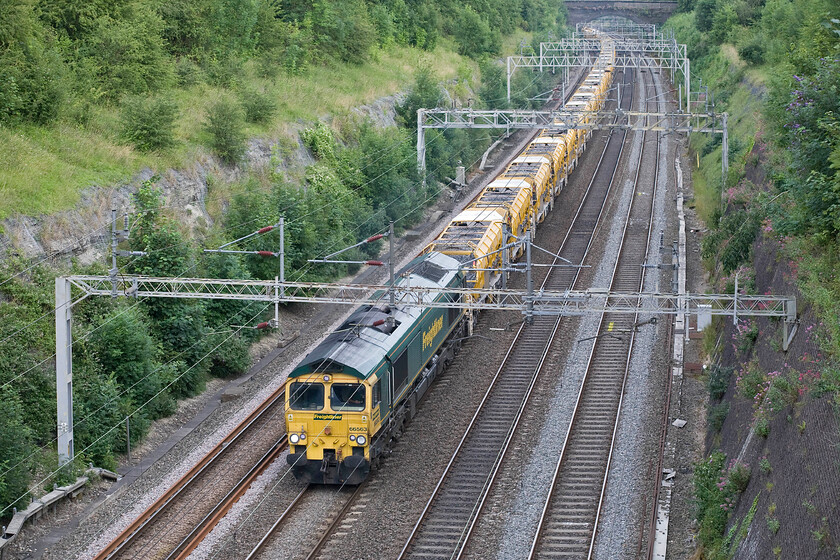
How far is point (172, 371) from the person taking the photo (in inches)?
1069

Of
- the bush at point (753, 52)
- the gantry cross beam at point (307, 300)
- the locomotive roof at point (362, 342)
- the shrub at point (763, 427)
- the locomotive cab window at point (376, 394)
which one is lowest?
the locomotive cab window at point (376, 394)

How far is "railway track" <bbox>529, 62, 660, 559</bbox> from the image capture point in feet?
66.5

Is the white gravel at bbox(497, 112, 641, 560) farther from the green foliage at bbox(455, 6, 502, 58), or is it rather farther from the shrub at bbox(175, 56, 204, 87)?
the green foliage at bbox(455, 6, 502, 58)

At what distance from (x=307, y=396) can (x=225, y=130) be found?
18472 mm

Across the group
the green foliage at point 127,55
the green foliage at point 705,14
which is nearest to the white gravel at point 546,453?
the green foliage at point 127,55

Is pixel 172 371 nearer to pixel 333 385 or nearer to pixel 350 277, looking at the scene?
pixel 333 385

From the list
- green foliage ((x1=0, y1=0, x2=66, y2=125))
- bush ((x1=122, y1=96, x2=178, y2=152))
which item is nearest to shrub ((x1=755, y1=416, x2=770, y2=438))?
bush ((x1=122, y1=96, x2=178, y2=152))

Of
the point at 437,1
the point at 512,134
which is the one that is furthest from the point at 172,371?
the point at 437,1

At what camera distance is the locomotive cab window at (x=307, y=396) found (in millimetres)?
21766

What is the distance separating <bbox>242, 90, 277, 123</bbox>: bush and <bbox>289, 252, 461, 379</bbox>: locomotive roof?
17.6 meters

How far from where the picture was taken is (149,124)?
33969mm

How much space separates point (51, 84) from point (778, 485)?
26.7 m

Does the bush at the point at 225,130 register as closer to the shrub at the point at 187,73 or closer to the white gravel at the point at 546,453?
the shrub at the point at 187,73

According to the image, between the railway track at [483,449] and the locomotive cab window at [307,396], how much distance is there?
3398 millimetres
